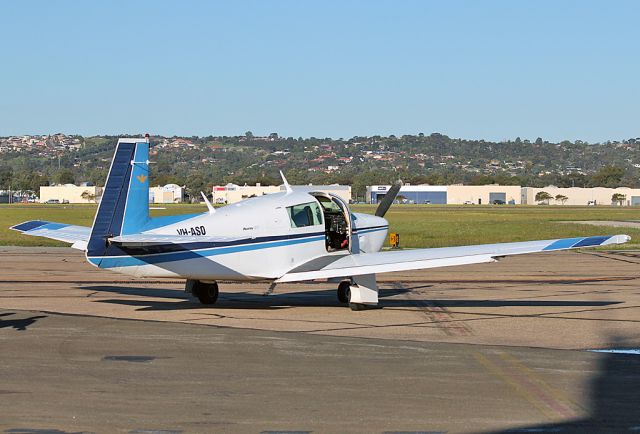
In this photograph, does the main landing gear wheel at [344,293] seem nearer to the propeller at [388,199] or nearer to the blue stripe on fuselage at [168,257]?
the blue stripe on fuselage at [168,257]

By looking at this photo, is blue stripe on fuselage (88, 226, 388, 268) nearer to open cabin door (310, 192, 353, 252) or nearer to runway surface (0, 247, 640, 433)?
open cabin door (310, 192, 353, 252)

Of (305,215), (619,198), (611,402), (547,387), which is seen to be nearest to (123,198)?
(305,215)

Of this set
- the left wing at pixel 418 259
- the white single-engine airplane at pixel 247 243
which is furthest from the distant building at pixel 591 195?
the left wing at pixel 418 259

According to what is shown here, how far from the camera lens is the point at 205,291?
20594 millimetres

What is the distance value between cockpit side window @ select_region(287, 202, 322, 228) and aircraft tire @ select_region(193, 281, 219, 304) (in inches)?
82.9

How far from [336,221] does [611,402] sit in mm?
10964

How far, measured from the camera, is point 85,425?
9336mm

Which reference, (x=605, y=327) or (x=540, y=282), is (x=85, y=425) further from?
(x=540, y=282)

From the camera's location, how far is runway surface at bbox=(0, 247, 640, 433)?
9.82 metres

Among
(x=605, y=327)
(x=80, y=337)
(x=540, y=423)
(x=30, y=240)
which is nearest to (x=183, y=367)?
(x=80, y=337)

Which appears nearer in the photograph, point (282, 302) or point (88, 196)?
point (282, 302)

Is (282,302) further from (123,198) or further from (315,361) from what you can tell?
(315,361)

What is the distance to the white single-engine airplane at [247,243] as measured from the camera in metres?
17.8

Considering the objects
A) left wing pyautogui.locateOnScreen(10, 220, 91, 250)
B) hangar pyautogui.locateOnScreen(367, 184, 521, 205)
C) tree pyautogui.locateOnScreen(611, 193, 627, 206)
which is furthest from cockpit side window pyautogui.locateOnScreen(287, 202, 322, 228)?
tree pyautogui.locateOnScreen(611, 193, 627, 206)
